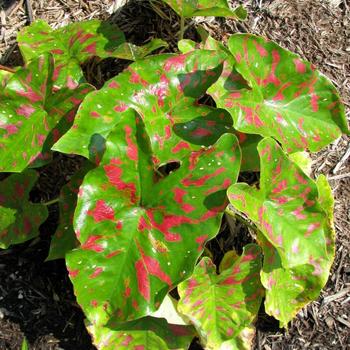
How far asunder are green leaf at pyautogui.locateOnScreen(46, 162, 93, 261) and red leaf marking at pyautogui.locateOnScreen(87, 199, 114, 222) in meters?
0.23

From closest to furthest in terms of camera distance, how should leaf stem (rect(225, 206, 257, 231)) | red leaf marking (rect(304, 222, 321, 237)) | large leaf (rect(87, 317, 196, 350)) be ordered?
red leaf marking (rect(304, 222, 321, 237)) → large leaf (rect(87, 317, 196, 350)) → leaf stem (rect(225, 206, 257, 231))

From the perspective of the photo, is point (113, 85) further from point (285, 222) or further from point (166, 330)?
point (166, 330)

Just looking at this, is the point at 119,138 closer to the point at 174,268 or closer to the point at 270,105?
the point at 174,268

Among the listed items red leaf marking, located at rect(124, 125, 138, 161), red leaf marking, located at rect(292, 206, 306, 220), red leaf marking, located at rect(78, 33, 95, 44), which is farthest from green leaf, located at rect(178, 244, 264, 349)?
red leaf marking, located at rect(78, 33, 95, 44)

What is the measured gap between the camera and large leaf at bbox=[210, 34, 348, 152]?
1.88m

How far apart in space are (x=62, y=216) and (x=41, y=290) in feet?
1.00

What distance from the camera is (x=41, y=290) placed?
6.75 ft

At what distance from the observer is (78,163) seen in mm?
2154

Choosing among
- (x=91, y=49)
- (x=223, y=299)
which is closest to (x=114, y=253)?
(x=223, y=299)

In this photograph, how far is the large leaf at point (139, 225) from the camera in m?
1.66

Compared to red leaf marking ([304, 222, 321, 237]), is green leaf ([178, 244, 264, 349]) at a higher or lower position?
lower

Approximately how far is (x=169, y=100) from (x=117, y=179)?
0.30 meters

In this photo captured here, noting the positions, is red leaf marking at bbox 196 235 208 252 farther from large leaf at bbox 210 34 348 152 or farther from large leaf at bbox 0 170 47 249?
large leaf at bbox 0 170 47 249

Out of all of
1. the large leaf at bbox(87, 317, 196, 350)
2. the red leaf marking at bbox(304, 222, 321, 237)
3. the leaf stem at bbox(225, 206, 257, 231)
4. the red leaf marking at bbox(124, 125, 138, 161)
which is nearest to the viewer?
the red leaf marking at bbox(124, 125, 138, 161)
